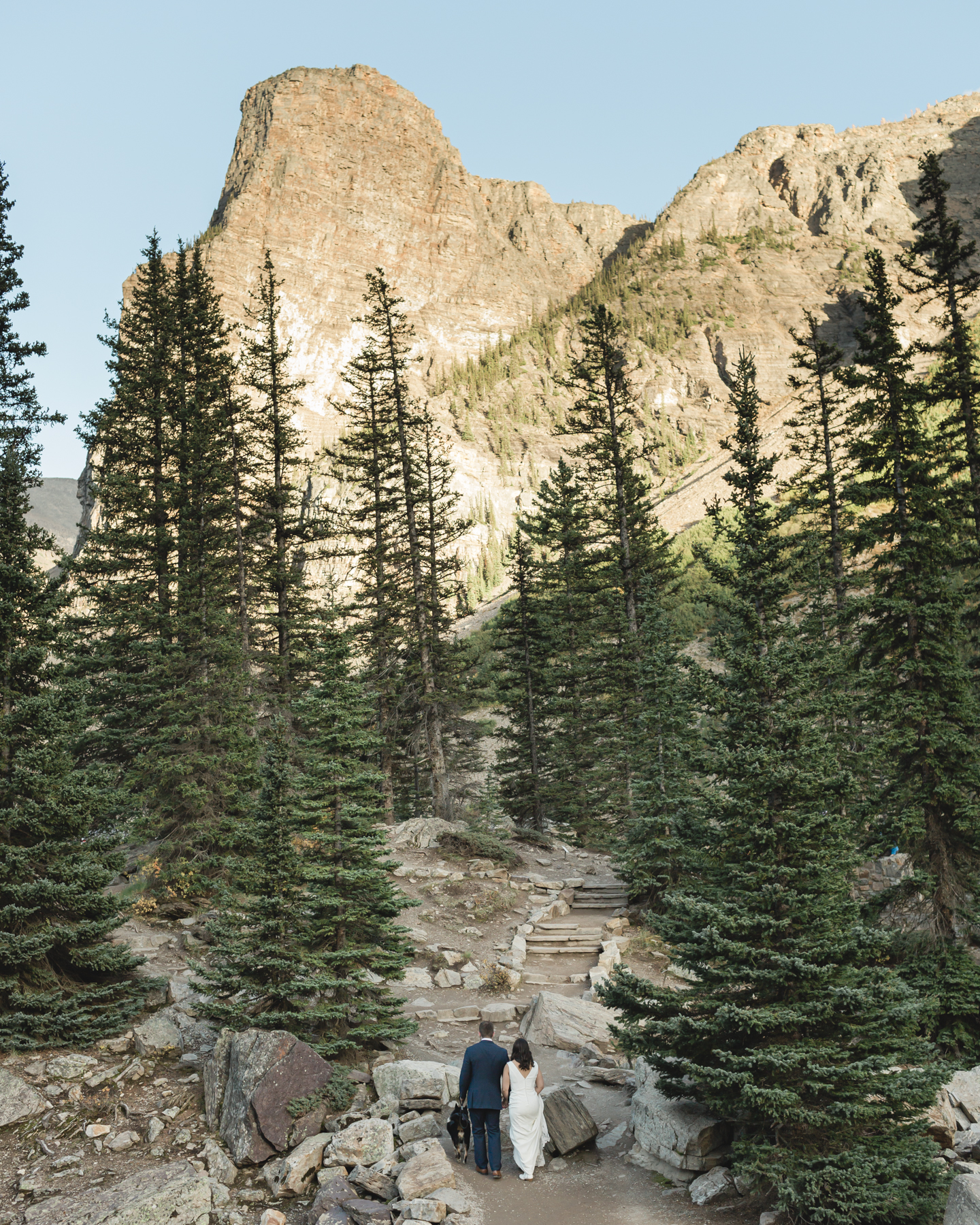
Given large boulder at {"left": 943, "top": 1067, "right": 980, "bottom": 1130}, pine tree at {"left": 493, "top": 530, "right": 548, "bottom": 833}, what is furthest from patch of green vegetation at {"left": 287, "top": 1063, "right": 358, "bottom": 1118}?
pine tree at {"left": 493, "top": 530, "right": 548, "bottom": 833}

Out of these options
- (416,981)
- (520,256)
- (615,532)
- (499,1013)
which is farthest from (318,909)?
(520,256)

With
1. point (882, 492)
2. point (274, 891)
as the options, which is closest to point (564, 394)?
point (882, 492)

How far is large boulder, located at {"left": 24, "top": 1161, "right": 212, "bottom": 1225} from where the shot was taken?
21.4ft

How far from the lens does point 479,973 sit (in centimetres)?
1452

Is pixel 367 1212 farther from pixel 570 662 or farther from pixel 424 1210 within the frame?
pixel 570 662

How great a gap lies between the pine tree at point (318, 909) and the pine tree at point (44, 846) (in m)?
1.50

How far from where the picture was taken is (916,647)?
13867mm

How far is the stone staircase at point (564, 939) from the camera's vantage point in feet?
53.0

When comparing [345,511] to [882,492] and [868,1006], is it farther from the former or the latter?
[868,1006]

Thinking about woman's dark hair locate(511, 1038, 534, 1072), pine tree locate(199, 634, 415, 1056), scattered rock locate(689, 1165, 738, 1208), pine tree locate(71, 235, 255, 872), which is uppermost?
pine tree locate(71, 235, 255, 872)

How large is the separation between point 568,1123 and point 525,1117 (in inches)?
34.6

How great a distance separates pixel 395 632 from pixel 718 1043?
18.3 m

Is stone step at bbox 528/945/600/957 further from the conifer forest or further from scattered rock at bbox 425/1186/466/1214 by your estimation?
scattered rock at bbox 425/1186/466/1214

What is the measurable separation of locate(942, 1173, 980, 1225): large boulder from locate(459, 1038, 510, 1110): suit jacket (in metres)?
3.92
